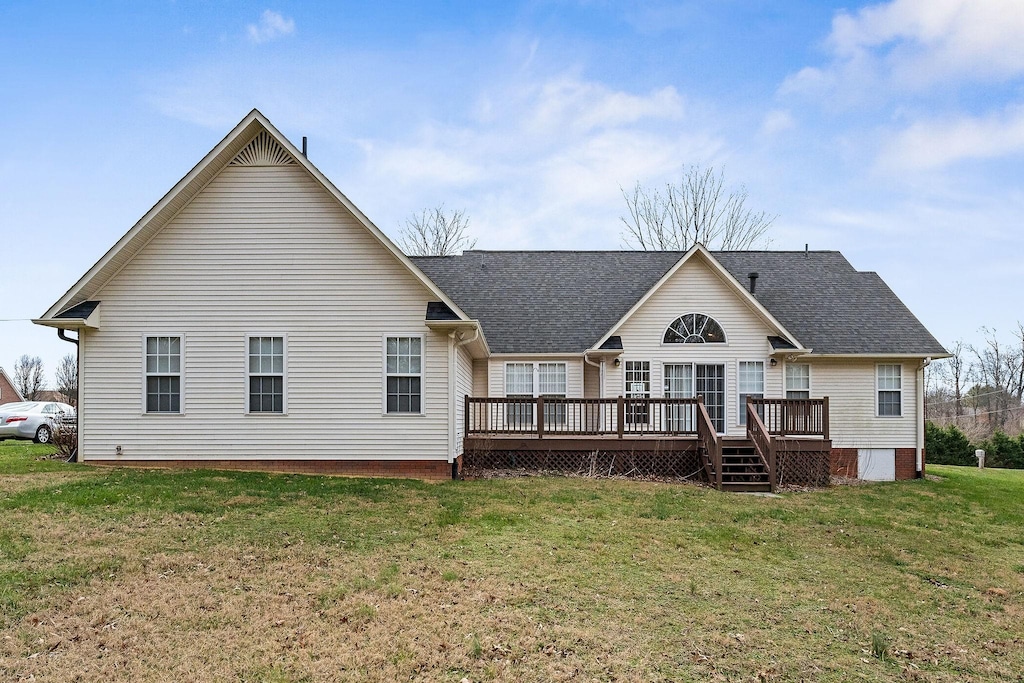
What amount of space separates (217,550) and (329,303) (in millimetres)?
6489

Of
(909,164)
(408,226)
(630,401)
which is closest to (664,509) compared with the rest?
(630,401)

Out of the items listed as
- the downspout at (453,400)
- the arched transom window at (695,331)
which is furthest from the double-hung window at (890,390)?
the downspout at (453,400)

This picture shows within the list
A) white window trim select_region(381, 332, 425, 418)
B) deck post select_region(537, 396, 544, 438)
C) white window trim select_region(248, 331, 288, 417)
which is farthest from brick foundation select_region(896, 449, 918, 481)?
white window trim select_region(248, 331, 288, 417)

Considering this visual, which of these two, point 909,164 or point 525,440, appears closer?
point 525,440

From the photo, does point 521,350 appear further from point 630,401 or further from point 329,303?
point 329,303

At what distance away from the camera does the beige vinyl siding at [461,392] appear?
14461 mm

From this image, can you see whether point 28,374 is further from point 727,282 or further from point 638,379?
point 727,282

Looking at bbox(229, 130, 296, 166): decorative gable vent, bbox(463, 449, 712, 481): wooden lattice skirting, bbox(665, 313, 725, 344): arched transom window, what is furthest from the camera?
bbox(665, 313, 725, 344): arched transom window

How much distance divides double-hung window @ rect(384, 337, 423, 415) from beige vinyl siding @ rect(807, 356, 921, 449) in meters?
11.0

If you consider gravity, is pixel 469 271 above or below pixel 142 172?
below

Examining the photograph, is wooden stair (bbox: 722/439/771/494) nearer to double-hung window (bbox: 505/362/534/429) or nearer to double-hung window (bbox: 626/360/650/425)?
double-hung window (bbox: 626/360/650/425)

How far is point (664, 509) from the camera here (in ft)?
36.8

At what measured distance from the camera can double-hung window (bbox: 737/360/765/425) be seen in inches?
691

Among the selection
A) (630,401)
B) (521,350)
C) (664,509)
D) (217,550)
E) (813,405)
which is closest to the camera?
(217,550)
